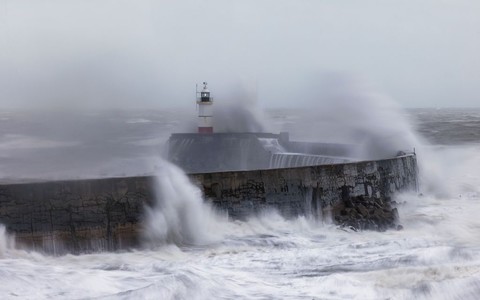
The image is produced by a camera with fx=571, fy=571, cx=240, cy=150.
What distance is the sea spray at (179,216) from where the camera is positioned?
6969 millimetres

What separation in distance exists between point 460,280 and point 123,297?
296 centimetres

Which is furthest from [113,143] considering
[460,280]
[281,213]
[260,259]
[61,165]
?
[460,280]

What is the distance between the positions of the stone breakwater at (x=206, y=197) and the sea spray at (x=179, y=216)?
11 cm

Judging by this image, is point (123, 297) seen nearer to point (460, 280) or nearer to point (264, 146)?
point (460, 280)

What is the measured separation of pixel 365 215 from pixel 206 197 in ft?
7.70

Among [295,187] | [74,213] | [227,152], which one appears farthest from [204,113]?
[74,213]

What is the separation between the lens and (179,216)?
23.7 feet

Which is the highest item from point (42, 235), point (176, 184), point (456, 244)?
point (176, 184)

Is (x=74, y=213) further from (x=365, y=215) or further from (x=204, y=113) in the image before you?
(x=204, y=113)

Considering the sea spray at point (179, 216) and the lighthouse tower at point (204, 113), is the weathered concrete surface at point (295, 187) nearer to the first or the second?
the sea spray at point (179, 216)

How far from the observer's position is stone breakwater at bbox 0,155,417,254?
21.0 ft

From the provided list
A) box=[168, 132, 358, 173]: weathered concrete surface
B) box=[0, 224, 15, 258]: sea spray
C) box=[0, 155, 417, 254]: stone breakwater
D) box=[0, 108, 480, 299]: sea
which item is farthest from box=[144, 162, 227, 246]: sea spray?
box=[168, 132, 358, 173]: weathered concrete surface

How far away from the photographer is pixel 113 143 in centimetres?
2394

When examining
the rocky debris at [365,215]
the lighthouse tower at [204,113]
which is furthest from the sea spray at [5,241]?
the lighthouse tower at [204,113]
